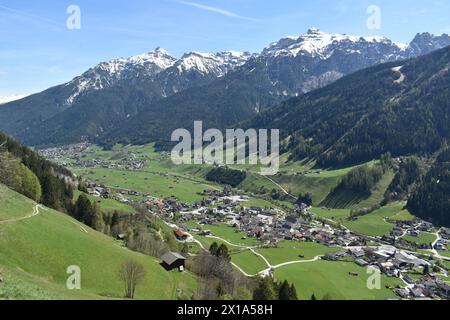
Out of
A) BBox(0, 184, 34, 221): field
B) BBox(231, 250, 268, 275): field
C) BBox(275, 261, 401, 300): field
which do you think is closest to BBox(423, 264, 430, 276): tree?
BBox(275, 261, 401, 300): field

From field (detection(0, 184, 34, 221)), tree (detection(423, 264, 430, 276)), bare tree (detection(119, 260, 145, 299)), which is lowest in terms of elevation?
tree (detection(423, 264, 430, 276))

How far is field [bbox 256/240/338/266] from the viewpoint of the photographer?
14125 cm

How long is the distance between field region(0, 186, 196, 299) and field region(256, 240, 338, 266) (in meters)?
59.6

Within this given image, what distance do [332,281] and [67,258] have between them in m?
81.3

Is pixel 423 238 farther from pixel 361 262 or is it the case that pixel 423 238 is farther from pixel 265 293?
pixel 265 293

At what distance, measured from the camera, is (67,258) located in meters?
68.1

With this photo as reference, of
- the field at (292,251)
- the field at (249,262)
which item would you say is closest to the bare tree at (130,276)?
the field at (249,262)

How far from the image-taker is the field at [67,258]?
60031 millimetres

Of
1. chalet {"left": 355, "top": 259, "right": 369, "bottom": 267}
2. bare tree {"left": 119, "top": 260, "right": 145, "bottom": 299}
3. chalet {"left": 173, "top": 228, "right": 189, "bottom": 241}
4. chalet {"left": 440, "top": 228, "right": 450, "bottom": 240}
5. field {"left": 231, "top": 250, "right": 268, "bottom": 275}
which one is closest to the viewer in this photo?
bare tree {"left": 119, "top": 260, "right": 145, "bottom": 299}

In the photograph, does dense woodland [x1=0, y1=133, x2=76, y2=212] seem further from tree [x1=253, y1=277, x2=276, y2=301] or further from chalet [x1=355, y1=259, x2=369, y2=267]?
chalet [x1=355, y1=259, x2=369, y2=267]

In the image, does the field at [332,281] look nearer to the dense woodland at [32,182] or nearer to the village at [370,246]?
the village at [370,246]

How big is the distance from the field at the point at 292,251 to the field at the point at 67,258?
59.6m
